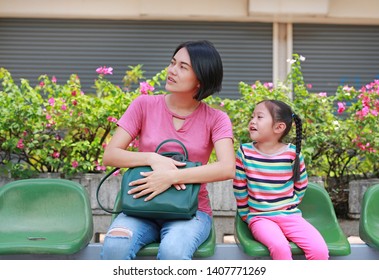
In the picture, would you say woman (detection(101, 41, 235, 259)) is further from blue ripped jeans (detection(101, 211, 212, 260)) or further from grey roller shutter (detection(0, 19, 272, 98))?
grey roller shutter (detection(0, 19, 272, 98))

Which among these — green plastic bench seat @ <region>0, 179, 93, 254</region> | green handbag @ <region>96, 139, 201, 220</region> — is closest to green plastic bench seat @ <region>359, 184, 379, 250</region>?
green handbag @ <region>96, 139, 201, 220</region>

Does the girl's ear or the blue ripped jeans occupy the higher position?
the girl's ear

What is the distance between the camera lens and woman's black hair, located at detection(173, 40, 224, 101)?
3252 millimetres

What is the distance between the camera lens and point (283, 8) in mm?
8789

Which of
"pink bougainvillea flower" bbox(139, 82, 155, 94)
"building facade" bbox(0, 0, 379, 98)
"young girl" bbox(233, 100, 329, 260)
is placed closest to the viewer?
"young girl" bbox(233, 100, 329, 260)

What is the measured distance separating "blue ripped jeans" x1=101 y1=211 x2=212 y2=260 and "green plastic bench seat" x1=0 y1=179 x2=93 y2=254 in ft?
1.43

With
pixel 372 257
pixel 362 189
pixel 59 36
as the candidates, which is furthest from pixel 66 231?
pixel 59 36

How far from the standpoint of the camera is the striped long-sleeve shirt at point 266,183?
3.33 m

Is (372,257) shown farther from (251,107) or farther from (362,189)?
(251,107)

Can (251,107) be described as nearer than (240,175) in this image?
No

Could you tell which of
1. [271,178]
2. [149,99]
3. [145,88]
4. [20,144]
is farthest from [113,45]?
[271,178]

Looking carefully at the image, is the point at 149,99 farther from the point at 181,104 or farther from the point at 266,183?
the point at 266,183

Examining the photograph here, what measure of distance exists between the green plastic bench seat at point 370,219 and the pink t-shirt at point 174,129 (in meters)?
0.87
